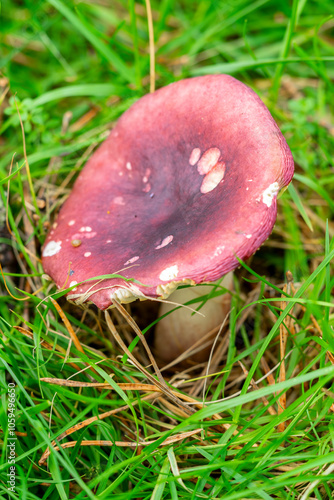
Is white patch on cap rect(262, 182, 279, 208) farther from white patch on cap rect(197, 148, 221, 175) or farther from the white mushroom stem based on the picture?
the white mushroom stem

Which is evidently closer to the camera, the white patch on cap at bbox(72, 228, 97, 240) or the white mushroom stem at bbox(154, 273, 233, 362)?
the white patch on cap at bbox(72, 228, 97, 240)

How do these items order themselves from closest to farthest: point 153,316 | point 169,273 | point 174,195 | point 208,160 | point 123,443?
point 169,273
point 123,443
point 208,160
point 174,195
point 153,316

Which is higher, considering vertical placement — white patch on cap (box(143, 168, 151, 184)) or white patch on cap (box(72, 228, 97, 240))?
white patch on cap (box(143, 168, 151, 184))

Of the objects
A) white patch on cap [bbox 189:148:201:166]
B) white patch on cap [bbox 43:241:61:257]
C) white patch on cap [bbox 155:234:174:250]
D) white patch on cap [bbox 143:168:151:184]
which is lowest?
white patch on cap [bbox 43:241:61:257]

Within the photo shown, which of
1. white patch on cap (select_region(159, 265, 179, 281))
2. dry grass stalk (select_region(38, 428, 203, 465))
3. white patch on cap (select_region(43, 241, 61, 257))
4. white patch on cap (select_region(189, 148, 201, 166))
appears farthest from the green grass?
white patch on cap (select_region(189, 148, 201, 166))

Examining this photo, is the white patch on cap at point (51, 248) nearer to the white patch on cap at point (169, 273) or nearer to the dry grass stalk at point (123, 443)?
the white patch on cap at point (169, 273)

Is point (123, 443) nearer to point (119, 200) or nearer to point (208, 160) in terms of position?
point (119, 200)

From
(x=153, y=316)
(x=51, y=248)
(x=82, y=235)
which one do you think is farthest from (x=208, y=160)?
(x=153, y=316)

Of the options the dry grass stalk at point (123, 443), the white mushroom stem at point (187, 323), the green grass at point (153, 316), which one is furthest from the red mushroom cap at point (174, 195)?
the dry grass stalk at point (123, 443)
